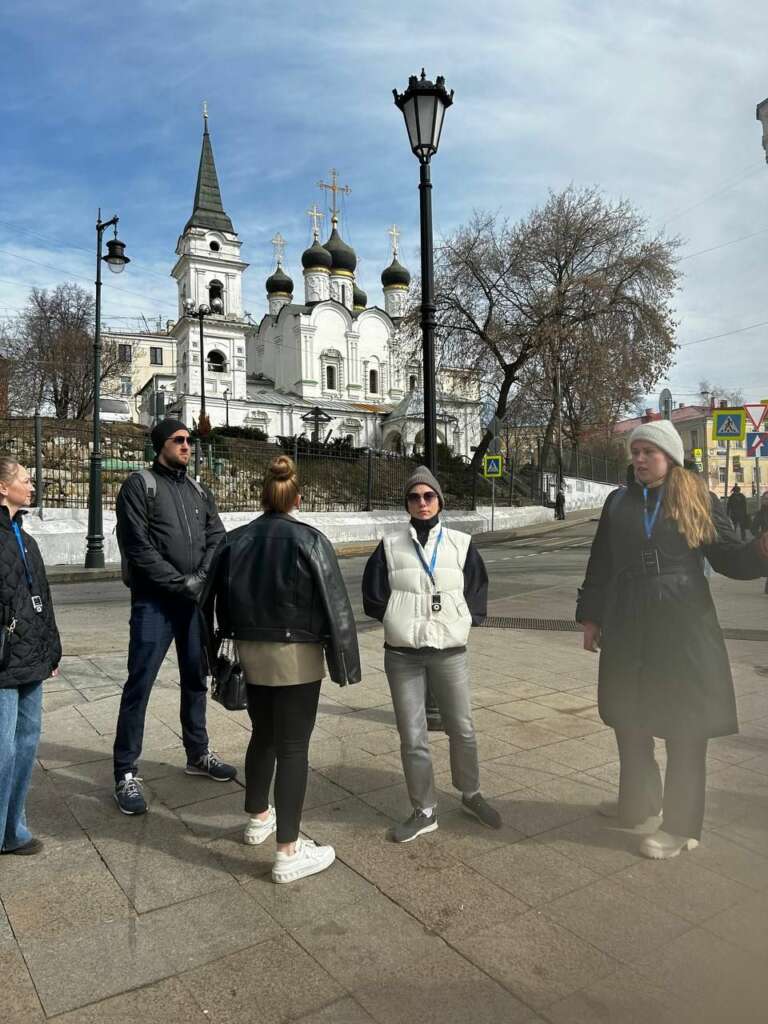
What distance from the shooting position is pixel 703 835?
Result: 11.6ft

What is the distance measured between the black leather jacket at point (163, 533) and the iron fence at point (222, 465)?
909 centimetres

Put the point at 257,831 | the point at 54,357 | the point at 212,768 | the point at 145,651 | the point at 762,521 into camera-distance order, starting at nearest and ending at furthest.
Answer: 1. the point at 257,831
2. the point at 145,651
3. the point at 212,768
4. the point at 762,521
5. the point at 54,357

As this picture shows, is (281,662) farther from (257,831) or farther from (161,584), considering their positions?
(161,584)

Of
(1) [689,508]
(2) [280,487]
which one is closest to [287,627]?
(2) [280,487]

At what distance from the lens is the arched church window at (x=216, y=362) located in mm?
60438

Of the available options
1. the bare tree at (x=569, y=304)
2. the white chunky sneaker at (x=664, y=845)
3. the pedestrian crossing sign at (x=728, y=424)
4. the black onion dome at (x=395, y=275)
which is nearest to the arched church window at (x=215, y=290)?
the black onion dome at (x=395, y=275)

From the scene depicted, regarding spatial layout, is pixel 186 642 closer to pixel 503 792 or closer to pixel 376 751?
pixel 376 751

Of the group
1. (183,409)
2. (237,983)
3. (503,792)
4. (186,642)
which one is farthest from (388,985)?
(183,409)

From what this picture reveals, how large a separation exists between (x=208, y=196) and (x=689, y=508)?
68.2m

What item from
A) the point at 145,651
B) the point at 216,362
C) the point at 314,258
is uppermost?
the point at 314,258

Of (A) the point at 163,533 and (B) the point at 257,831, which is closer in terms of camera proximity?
(B) the point at 257,831

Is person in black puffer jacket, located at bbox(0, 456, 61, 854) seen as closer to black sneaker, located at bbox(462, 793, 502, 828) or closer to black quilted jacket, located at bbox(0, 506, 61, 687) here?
black quilted jacket, located at bbox(0, 506, 61, 687)

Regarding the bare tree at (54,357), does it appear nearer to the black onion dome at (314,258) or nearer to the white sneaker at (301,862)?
the black onion dome at (314,258)

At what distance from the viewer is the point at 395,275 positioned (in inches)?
3130
